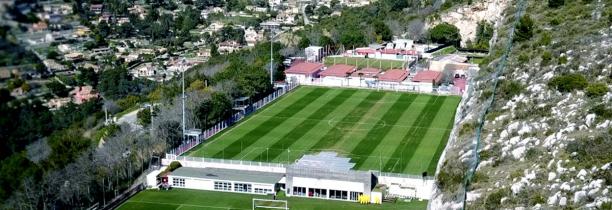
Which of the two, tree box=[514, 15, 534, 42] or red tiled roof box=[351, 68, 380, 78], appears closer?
tree box=[514, 15, 534, 42]

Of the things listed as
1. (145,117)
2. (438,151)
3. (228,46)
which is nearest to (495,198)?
(438,151)

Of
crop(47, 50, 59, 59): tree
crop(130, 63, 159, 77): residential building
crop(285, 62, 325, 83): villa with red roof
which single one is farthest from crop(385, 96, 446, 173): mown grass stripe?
crop(130, 63, 159, 77): residential building

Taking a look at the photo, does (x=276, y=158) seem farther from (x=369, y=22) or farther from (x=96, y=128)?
(x=369, y=22)

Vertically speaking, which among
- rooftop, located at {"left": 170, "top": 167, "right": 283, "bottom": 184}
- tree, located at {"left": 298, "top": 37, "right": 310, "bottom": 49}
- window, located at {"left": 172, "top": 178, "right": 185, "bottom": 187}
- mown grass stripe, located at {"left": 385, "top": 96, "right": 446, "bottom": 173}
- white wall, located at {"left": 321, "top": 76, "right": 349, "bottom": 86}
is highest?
tree, located at {"left": 298, "top": 37, "right": 310, "bottom": 49}

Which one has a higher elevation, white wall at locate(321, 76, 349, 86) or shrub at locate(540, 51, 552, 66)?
shrub at locate(540, 51, 552, 66)

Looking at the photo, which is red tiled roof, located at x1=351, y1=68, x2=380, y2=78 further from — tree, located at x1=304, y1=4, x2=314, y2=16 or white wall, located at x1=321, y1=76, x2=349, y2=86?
tree, located at x1=304, y1=4, x2=314, y2=16

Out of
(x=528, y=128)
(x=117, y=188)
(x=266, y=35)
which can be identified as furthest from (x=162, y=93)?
(x=266, y=35)
